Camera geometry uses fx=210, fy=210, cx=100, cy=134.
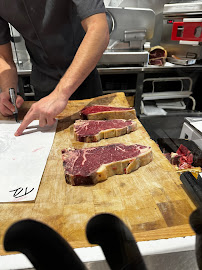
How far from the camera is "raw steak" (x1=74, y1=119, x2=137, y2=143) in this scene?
5.02 ft

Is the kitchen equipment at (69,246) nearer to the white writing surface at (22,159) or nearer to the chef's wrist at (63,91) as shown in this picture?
the white writing surface at (22,159)

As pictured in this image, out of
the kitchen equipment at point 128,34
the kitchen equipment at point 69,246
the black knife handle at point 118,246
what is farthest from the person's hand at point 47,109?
the kitchen equipment at point 128,34

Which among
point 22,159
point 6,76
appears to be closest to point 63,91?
point 22,159

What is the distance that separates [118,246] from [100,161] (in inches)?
21.7

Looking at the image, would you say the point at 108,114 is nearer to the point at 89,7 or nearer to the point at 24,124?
the point at 24,124

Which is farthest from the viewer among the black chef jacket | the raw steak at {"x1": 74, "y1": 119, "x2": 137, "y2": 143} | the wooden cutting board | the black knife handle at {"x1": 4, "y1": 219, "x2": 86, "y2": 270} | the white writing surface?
the black chef jacket

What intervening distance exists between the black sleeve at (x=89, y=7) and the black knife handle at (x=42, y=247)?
1.51 m

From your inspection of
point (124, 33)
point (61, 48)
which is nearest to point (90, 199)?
point (61, 48)

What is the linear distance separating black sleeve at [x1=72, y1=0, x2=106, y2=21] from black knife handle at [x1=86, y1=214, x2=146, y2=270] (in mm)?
1498

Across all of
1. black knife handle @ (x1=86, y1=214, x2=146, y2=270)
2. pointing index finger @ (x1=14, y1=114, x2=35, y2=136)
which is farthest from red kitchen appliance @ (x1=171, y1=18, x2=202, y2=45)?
black knife handle @ (x1=86, y1=214, x2=146, y2=270)

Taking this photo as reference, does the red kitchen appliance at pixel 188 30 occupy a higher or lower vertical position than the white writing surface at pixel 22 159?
higher

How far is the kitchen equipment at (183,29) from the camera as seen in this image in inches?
127

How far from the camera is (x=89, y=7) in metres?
1.58

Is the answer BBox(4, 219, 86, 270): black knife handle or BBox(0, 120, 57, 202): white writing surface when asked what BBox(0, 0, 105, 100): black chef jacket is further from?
BBox(4, 219, 86, 270): black knife handle
